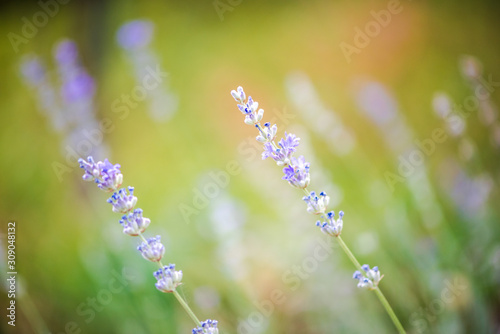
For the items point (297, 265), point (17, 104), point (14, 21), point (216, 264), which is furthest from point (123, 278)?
point (14, 21)

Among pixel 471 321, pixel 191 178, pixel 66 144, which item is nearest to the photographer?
pixel 471 321

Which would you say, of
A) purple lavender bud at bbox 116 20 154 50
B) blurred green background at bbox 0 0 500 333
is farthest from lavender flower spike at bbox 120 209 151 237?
purple lavender bud at bbox 116 20 154 50

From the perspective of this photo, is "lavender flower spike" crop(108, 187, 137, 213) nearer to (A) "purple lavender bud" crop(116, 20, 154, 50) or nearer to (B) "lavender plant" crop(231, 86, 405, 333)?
(B) "lavender plant" crop(231, 86, 405, 333)

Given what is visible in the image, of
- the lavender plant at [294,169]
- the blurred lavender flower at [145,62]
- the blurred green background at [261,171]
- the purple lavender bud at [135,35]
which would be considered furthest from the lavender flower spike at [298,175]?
the purple lavender bud at [135,35]

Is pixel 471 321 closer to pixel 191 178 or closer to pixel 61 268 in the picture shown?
pixel 191 178

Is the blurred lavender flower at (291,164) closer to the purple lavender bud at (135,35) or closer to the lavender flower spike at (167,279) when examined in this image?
the lavender flower spike at (167,279)

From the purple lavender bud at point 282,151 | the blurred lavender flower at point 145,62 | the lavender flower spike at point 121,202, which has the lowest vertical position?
the purple lavender bud at point 282,151

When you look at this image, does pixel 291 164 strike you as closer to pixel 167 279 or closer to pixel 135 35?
pixel 167 279
